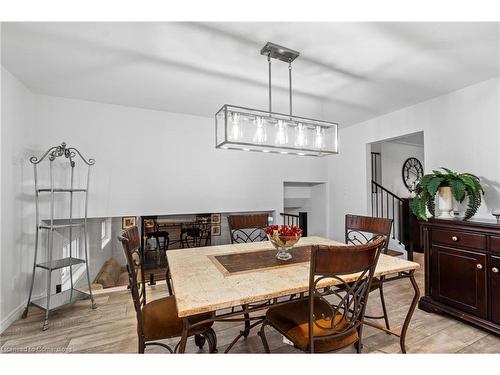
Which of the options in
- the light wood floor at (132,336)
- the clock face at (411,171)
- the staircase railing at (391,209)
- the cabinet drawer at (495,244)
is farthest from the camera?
the clock face at (411,171)

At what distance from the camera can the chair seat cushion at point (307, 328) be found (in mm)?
1354

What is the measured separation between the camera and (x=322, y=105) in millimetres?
3223

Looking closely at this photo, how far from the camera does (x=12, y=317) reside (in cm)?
239

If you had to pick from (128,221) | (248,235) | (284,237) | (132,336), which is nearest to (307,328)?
(284,237)

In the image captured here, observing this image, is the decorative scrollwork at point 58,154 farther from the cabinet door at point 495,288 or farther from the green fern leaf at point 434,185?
the cabinet door at point 495,288

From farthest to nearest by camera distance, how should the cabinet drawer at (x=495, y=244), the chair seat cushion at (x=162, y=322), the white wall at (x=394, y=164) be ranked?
the white wall at (x=394, y=164)
the cabinet drawer at (x=495, y=244)
the chair seat cushion at (x=162, y=322)

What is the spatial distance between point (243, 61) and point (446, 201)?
2.40m

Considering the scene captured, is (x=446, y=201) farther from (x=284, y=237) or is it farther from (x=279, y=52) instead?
(x=279, y=52)

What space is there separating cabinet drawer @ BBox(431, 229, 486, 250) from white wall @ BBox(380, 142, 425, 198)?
3.23m

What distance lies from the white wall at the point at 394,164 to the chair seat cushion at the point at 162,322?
5.23m

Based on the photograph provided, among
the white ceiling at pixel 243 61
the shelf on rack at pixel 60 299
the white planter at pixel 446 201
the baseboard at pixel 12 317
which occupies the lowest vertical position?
the baseboard at pixel 12 317

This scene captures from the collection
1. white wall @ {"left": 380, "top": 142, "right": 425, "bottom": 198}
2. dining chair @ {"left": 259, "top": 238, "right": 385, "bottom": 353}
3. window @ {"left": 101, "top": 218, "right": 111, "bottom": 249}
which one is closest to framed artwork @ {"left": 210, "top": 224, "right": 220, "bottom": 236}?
window @ {"left": 101, "top": 218, "right": 111, "bottom": 249}

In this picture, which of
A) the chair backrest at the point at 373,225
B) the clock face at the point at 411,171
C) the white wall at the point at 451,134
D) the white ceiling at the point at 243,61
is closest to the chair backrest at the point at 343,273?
the chair backrest at the point at 373,225

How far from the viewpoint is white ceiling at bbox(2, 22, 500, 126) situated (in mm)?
1723
